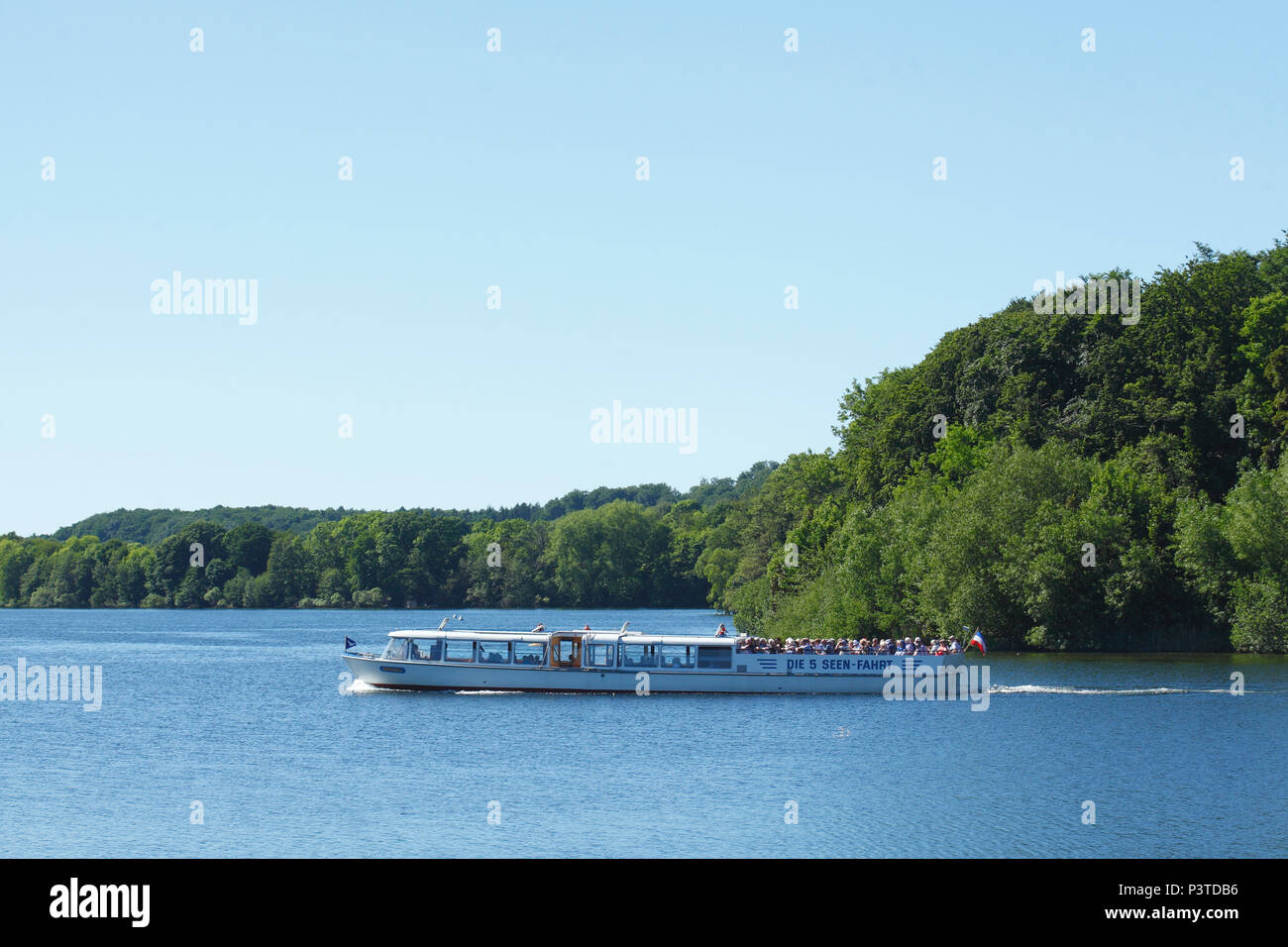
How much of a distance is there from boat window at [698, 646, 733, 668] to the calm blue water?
2027mm

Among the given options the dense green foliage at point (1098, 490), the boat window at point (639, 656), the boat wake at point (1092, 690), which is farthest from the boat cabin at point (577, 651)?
the dense green foliage at point (1098, 490)

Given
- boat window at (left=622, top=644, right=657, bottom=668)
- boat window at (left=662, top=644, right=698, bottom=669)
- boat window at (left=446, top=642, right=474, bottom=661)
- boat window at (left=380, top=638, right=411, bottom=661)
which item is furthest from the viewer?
boat window at (left=380, top=638, right=411, bottom=661)

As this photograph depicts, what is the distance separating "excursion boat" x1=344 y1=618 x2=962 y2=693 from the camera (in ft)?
234

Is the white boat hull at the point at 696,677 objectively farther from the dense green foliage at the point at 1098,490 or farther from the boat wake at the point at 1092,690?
the dense green foliage at the point at 1098,490

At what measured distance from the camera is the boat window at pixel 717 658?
2844 inches

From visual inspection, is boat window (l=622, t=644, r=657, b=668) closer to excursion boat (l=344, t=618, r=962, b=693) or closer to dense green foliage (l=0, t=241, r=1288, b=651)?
excursion boat (l=344, t=618, r=962, b=693)

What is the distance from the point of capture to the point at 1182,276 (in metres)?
99.4

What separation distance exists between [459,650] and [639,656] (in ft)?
32.6

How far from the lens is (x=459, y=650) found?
73.8 metres

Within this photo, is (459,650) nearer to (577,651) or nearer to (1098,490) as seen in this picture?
(577,651)

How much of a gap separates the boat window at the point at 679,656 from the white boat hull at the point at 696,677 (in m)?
0.40

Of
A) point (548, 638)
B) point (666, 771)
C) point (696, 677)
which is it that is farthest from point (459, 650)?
point (666, 771)

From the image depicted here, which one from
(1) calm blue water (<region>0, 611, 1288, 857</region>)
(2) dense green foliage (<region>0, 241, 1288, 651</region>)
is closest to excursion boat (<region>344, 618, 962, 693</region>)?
(1) calm blue water (<region>0, 611, 1288, 857</region>)

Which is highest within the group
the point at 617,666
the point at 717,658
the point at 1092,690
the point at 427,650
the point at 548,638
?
the point at 548,638
